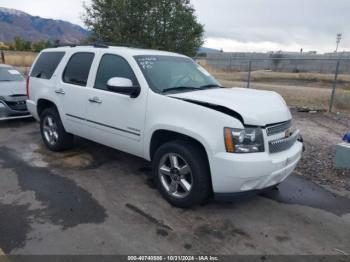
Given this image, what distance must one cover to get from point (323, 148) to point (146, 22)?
30.0 ft

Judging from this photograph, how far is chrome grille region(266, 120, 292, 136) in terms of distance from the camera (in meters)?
3.46

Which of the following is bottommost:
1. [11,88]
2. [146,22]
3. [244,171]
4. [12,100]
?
[12,100]

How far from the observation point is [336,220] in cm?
371

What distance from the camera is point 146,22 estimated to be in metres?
13.0

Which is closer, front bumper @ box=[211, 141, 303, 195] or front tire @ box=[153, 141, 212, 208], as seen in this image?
front bumper @ box=[211, 141, 303, 195]

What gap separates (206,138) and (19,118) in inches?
244

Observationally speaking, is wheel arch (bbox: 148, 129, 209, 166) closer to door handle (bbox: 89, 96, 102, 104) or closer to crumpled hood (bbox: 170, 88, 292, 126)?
crumpled hood (bbox: 170, 88, 292, 126)

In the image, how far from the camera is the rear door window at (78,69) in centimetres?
488

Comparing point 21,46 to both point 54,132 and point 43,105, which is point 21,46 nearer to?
point 43,105

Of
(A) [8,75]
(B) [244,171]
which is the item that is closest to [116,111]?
(B) [244,171]

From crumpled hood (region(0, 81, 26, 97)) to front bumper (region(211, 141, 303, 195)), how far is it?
6211 mm

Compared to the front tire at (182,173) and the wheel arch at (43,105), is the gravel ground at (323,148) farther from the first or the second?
the wheel arch at (43,105)

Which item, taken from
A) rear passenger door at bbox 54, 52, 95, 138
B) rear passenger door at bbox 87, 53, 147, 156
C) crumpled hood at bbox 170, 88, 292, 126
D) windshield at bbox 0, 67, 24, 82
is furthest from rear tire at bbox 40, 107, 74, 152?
windshield at bbox 0, 67, 24, 82

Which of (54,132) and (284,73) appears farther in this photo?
(284,73)
